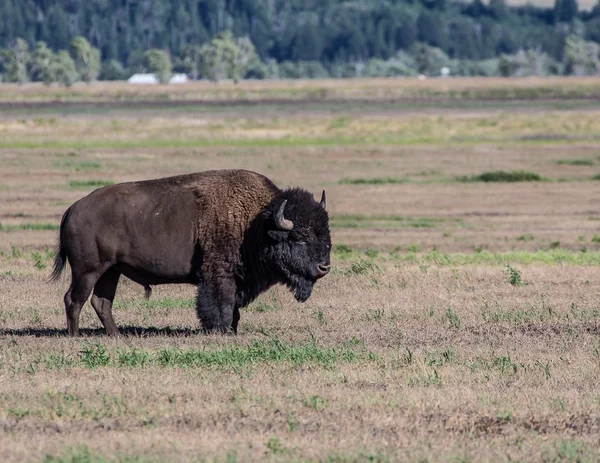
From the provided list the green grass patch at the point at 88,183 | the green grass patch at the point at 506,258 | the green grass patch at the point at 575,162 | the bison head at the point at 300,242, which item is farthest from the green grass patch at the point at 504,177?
the bison head at the point at 300,242

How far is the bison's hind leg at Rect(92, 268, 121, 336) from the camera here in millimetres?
12312

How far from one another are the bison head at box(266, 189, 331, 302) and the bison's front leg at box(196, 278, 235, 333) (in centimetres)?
56

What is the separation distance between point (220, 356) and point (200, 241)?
2.03 m

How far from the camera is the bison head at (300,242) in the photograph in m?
12.1

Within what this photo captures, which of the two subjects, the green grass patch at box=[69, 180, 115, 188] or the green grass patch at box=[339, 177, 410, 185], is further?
the green grass patch at box=[339, 177, 410, 185]

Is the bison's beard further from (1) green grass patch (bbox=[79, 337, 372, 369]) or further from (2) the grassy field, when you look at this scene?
(1) green grass patch (bbox=[79, 337, 372, 369])

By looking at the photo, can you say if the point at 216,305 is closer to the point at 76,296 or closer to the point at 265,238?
the point at 265,238

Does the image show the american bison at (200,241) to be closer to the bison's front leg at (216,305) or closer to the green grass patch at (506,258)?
the bison's front leg at (216,305)

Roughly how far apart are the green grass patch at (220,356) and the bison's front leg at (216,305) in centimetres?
108

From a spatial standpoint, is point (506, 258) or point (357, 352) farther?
point (506, 258)

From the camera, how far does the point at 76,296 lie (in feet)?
39.6

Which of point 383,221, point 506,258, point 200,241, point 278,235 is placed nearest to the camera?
point 278,235

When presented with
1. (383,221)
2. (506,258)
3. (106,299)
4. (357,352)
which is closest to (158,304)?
(106,299)

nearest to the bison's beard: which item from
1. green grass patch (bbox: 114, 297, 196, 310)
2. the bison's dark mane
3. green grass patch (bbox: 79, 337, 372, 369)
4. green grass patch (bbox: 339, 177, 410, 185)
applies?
the bison's dark mane
